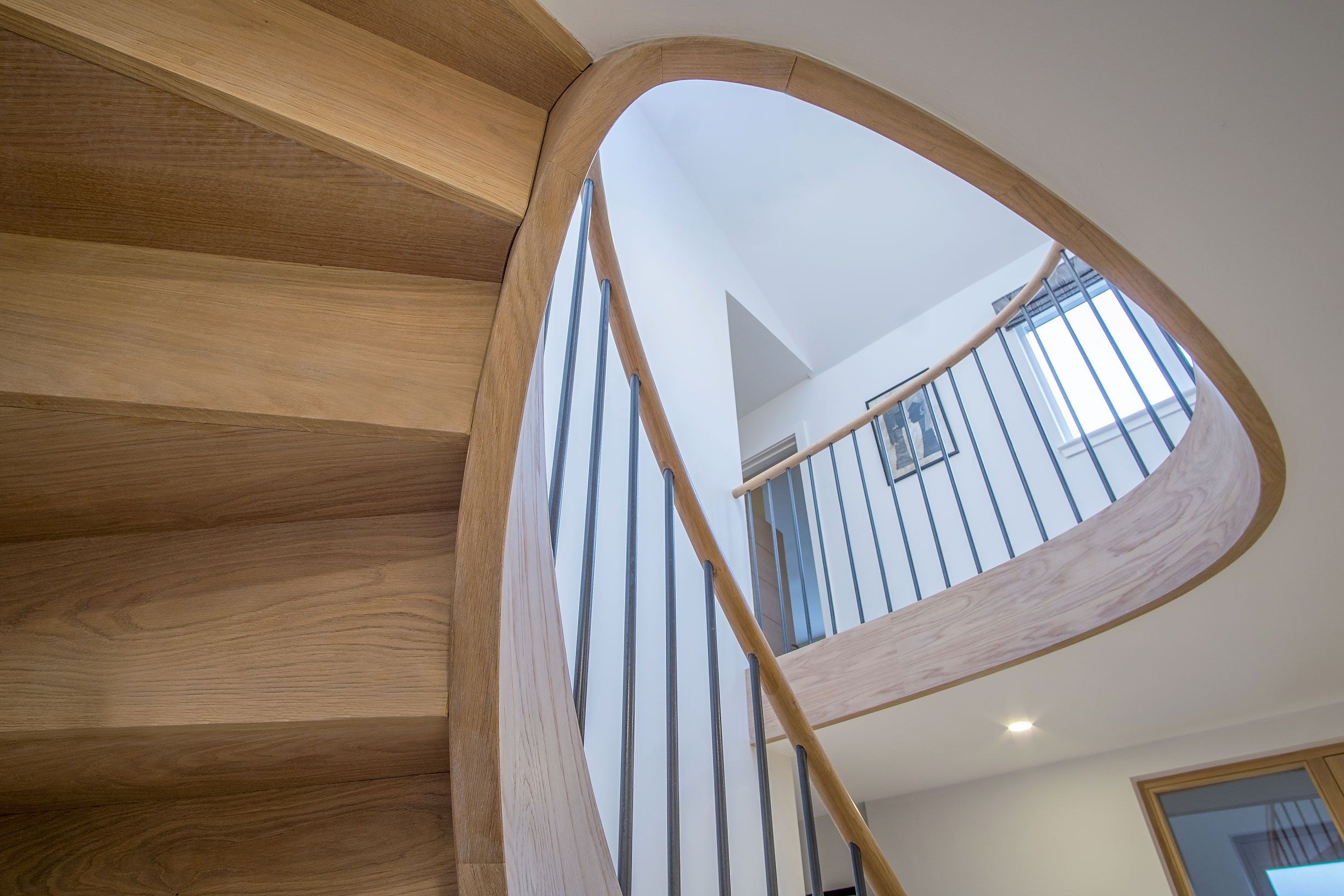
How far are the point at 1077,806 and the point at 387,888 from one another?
141 inches

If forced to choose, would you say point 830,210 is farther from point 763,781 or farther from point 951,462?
point 763,781

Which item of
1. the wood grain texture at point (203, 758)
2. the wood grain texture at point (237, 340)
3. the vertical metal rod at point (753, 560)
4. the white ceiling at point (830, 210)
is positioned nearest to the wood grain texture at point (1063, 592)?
the vertical metal rod at point (753, 560)

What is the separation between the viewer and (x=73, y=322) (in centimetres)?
78

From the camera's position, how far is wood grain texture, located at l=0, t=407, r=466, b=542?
0.78 meters

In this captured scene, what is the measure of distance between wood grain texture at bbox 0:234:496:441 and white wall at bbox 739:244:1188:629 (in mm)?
2996

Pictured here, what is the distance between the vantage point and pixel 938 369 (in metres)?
3.07

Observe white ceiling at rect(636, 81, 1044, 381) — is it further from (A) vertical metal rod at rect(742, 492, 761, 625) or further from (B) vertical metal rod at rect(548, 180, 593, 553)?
(B) vertical metal rod at rect(548, 180, 593, 553)

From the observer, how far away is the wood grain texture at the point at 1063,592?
191 centimetres

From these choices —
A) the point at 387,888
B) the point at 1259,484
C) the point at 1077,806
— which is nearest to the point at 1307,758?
the point at 1077,806

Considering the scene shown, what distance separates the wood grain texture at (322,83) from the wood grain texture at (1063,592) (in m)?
1.65

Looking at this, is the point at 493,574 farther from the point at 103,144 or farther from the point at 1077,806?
the point at 1077,806

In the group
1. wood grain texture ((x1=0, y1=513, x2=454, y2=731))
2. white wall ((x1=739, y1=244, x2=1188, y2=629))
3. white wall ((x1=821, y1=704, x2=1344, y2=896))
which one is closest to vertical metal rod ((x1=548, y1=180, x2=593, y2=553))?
wood grain texture ((x1=0, y1=513, x2=454, y2=731))

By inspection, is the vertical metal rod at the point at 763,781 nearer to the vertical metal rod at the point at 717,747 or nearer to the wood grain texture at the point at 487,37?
the vertical metal rod at the point at 717,747

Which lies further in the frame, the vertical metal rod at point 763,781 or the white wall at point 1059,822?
the white wall at point 1059,822
